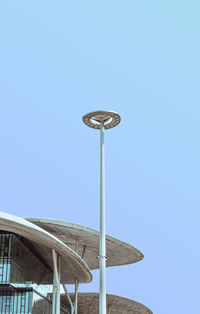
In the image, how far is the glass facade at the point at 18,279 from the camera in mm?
30672

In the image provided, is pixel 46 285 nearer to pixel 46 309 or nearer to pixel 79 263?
pixel 46 309

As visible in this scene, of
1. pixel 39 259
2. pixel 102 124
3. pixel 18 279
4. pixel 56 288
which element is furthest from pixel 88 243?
pixel 102 124

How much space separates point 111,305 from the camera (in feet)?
179

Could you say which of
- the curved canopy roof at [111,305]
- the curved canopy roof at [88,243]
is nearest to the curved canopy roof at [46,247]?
the curved canopy roof at [88,243]

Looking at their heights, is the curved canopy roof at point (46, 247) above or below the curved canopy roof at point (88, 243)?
below

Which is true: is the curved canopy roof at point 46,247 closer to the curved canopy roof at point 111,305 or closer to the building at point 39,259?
the building at point 39,259

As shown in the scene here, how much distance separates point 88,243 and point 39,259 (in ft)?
25.9

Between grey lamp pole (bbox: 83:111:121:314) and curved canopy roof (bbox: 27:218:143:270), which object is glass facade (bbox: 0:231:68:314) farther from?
grey lamp pole (bbox: 83:111:121:314)

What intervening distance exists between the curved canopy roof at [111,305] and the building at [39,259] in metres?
8.38

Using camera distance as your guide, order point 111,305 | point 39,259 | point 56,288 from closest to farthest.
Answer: point 56,288 → point 39,259 → point 111,305

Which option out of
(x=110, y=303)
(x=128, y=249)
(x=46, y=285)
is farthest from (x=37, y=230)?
(x=110, y=303)

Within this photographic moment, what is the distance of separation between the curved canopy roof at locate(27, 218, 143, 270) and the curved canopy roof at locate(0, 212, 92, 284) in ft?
9.10

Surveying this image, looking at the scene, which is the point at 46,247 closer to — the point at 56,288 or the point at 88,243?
the point at 56,288

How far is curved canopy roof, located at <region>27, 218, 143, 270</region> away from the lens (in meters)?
38.2
